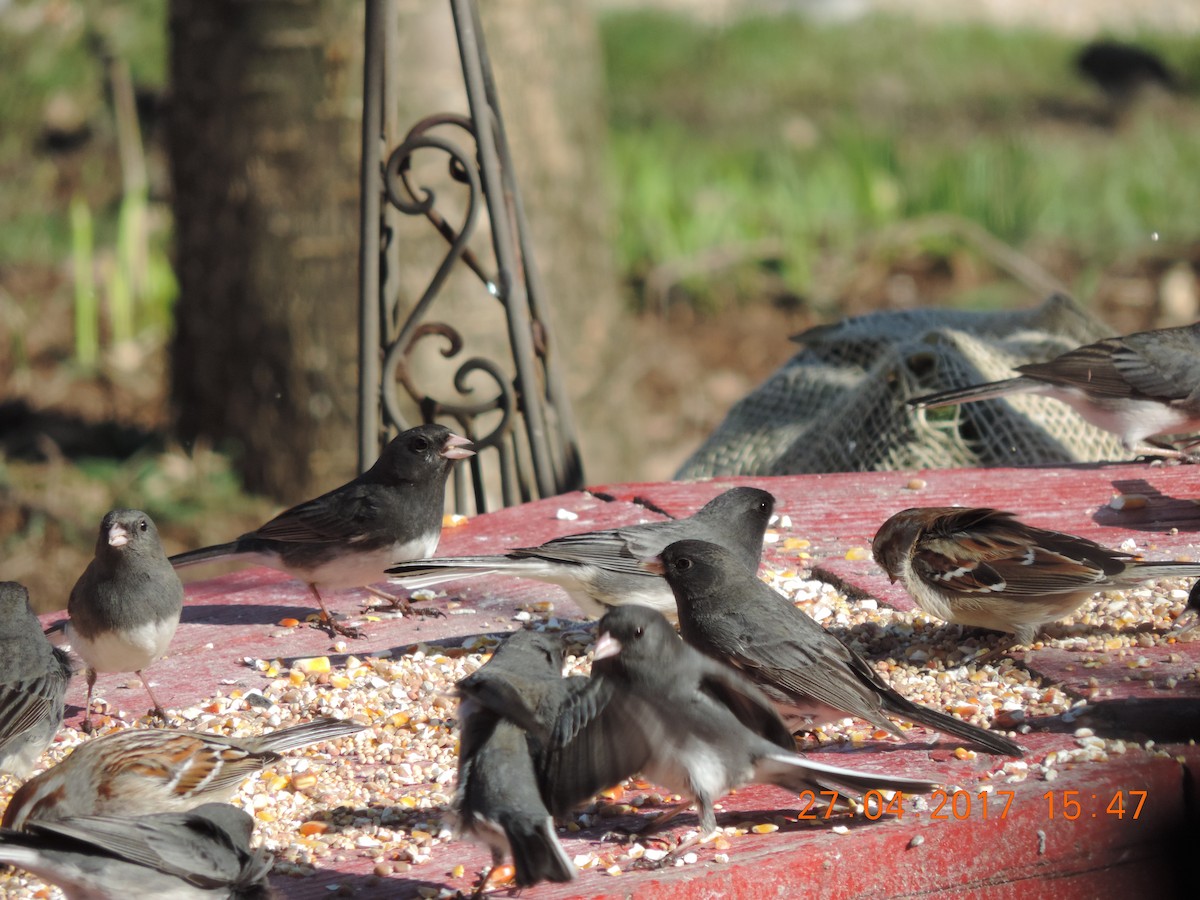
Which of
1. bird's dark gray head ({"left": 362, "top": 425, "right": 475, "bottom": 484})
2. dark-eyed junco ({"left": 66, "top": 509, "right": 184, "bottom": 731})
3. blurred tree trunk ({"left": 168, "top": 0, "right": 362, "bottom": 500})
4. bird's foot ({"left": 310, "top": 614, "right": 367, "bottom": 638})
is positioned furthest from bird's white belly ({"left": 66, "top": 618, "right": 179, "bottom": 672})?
blurred tree trunk ({"left": 168, "top": 0, "right": 362, "bottom": 500})

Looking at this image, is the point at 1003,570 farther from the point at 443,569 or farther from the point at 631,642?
the point at 443,569

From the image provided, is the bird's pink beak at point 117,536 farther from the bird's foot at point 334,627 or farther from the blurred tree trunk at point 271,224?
the blurred tree trunk at point 271,224

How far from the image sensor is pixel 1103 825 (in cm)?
274

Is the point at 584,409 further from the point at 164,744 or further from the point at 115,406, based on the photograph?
the point at 164,744

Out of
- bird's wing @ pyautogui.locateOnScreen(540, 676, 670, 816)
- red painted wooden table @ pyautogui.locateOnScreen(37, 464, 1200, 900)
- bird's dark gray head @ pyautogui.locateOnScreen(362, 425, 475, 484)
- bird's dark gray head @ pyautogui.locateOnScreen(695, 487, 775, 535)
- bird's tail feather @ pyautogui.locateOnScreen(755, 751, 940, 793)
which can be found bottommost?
red painted wooden table @ pyautogui.locateOnScreen(37, 464, 1200, 900)

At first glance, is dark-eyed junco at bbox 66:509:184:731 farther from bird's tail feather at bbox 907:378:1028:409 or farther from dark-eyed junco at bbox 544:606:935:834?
bird's tail feather at bbox 907:378:1028:409

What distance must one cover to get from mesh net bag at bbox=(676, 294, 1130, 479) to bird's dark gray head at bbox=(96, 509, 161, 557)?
9.31ft

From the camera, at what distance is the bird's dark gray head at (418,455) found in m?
3.98

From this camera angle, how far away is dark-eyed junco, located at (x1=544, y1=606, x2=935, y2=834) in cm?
254

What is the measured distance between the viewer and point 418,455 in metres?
3.98

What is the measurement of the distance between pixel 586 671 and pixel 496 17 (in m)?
4.02

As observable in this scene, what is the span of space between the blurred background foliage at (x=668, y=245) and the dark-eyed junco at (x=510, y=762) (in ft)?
14.3

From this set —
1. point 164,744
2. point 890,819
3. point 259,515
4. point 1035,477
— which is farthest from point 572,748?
point 259,515

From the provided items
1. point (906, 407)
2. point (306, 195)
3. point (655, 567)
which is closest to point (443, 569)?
point (655, 567)
